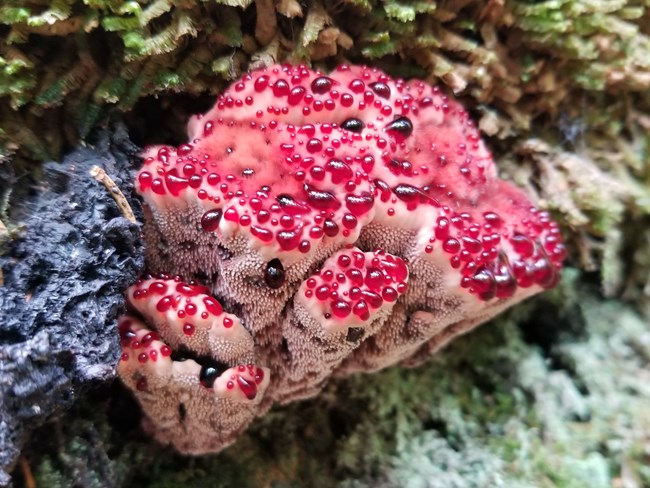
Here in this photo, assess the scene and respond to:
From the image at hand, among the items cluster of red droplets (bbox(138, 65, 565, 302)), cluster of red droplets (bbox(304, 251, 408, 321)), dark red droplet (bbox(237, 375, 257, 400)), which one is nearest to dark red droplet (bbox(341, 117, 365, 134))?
cluster of red droplets (bbox(138, 65, 565, 302))

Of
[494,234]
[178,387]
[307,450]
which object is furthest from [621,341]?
[178,387]

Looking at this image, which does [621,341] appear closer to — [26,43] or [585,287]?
[585,287]

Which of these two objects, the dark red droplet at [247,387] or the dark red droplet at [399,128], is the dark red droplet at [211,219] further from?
the dark red droplet at [399,128]

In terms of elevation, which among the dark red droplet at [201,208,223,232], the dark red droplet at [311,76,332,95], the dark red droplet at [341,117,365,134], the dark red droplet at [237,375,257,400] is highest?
the dark red droplet at [311,76,332,95]

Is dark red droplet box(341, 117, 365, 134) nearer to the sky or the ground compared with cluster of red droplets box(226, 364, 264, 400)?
nearer to the sky

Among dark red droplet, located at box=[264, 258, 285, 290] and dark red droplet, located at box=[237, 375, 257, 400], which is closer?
dark red droplet, located at box=[264, 258, 285, 290]

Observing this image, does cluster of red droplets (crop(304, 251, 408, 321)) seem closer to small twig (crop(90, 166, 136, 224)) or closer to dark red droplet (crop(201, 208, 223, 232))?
dark red droplet (crop(201, 208, 223, 232))
